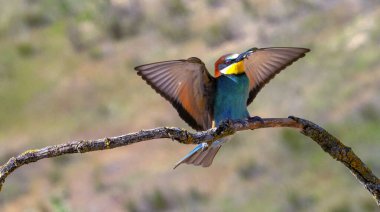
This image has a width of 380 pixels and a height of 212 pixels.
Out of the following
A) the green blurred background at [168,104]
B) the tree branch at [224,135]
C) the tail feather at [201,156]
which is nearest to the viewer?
the tree branch at [224,135]

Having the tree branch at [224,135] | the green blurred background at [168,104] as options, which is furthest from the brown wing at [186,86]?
the green blurred background at [168,104]

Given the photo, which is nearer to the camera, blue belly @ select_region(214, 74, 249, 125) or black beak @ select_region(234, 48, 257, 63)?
black beak @ select_region(234, 48, 257, 63)

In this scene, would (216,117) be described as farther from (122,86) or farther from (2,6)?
(2,6)

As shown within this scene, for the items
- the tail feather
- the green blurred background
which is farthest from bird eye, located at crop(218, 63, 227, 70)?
the green blurred background

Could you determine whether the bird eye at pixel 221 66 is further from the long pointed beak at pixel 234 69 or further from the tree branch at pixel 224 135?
the tree branch at pixel 224 135

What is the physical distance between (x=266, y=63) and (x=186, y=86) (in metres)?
0.29

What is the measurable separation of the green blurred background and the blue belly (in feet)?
5.01

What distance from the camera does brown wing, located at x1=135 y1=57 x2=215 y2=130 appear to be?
2334 mm

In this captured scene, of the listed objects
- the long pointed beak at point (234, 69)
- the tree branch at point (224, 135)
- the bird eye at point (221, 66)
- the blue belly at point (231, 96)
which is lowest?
the tree branch at point (224, 135)

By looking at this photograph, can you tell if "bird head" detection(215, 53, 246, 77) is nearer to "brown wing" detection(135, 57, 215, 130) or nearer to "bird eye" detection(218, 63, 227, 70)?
"bird eye" detection(218, 63, 227, 70)

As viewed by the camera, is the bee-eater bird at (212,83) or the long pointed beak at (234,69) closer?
the bee-eater bird at (212,83)

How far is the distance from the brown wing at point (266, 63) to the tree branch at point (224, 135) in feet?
1.70

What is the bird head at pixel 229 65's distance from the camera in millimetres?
2520

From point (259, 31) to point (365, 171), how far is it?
34.6 ft
